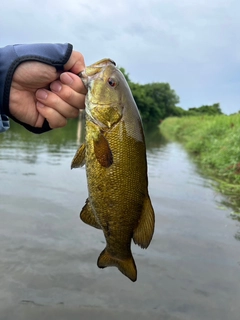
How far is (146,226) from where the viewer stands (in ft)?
7.91

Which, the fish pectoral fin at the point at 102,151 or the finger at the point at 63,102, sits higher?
the finger at the point at 63,102

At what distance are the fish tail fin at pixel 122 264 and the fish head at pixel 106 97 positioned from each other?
90cm

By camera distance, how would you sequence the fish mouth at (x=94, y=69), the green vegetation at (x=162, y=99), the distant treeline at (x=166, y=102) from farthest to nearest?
the distant treeline at (x=166, y=102)
the green vegetation at (x=162, y=99)
the fish mouth at (x=94, y=69)

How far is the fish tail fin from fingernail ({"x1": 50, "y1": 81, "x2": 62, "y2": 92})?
3.91 feet

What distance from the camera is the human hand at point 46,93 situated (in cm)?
261

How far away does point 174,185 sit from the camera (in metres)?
11.0

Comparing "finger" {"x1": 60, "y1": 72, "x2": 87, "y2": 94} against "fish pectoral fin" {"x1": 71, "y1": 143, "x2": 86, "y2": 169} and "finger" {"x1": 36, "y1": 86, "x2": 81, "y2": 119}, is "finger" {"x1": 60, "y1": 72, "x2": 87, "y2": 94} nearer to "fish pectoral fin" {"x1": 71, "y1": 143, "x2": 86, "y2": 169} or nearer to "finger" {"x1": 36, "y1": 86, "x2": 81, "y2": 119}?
"finger" {"x1": 36, "y1": 86, "x2": 81, "y2": 119}

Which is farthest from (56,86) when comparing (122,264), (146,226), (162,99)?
(162,99)

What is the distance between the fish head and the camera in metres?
2.29

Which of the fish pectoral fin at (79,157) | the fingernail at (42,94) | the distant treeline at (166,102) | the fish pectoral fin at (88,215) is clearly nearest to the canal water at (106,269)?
the fish pectoral fin at (88,215)

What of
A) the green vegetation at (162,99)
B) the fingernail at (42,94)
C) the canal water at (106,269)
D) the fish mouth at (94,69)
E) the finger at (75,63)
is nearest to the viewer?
the fish mouth at (94,69)

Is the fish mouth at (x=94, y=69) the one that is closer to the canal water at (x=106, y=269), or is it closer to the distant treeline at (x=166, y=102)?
the canal water at (x=106, y=269)

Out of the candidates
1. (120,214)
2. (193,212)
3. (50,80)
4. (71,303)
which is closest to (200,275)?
(71,303)

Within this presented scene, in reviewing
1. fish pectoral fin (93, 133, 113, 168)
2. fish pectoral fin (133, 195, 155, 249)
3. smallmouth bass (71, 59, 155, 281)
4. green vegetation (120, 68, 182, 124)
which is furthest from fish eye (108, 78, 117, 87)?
green vegetation (120, 68, 182, 124)
